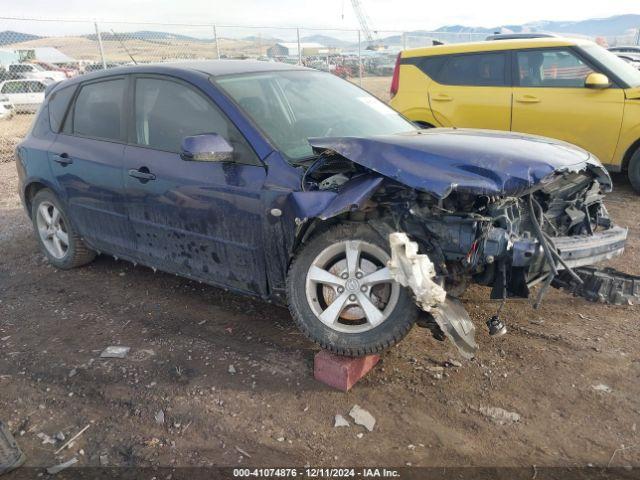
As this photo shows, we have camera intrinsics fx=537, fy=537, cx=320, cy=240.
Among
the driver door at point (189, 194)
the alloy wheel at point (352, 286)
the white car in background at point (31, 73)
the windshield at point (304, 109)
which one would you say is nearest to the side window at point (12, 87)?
the white car in background at point (31, 73)

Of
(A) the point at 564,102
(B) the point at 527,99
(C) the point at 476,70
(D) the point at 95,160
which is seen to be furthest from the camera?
(C) the point at 476,70

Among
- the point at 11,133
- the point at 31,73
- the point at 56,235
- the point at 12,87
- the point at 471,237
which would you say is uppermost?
the point at 31,73

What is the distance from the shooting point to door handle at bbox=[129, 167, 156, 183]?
146 inches

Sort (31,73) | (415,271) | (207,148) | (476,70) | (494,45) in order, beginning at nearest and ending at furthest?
(415,271)
(207,148)
(494,45)
(476,70)
(31,73)

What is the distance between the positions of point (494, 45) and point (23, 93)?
53.0 ft

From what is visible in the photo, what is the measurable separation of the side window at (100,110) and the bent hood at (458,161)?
184cm

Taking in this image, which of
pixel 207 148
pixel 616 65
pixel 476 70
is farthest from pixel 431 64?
pixel 207 148

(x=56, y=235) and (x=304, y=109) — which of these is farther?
(x=56, y=235)

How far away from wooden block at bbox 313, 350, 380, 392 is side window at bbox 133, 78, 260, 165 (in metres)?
1.30

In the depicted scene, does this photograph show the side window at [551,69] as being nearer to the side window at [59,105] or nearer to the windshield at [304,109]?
the windshield at [304,109]

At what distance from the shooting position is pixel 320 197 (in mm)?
2924

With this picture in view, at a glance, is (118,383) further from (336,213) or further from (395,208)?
(395,208)

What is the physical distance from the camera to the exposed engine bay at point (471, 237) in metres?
2.74

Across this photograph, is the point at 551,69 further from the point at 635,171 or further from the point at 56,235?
the point at 56,235
